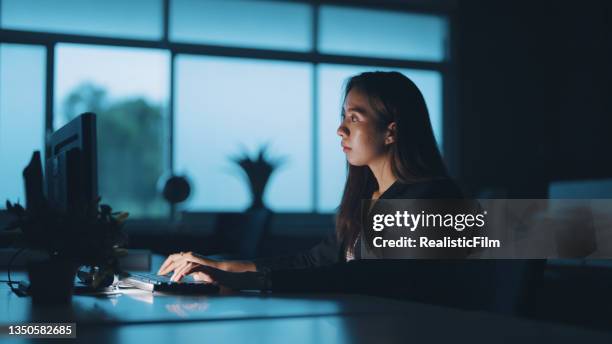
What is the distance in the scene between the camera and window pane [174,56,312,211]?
20.7 ft

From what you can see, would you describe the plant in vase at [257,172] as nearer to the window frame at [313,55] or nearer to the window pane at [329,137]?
the window frame at [313,55]

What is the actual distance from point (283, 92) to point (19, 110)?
228 cm

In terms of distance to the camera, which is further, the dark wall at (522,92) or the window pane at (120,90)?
the dark wall at (522,92)

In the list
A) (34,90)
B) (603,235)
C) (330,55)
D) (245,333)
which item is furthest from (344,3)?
(245,333)

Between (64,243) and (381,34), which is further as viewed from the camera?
(381,34)

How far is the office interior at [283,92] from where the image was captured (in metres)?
5.97

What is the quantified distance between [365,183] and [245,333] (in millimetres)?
1234

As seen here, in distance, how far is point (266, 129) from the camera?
6.47m

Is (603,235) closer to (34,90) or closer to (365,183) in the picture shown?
(365,183)

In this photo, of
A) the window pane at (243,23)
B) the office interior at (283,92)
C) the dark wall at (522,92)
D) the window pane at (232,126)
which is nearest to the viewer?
the office interior at (283,92)

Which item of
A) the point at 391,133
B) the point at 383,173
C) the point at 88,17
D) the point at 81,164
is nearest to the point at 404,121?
the point at 391,133

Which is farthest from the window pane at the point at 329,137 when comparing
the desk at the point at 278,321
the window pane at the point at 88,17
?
the desk at the point at 278,321

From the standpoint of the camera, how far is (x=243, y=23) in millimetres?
6590

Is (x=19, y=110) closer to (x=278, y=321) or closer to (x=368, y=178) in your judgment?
(x=368, y=178)
